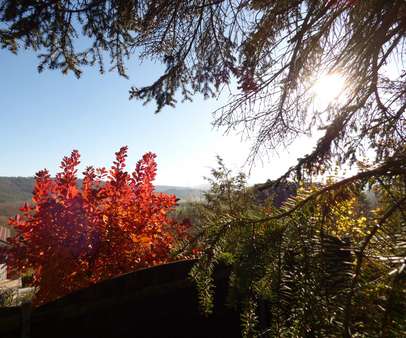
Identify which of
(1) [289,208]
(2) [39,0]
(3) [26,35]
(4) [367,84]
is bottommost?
(1) [289,208]

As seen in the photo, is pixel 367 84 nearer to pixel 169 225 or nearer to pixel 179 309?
pixel 179 309

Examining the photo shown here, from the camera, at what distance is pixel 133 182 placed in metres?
5.46

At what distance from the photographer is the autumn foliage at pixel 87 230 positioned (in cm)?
450

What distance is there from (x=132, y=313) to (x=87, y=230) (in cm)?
162

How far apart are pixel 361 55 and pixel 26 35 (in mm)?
3962

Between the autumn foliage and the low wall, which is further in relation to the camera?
the autumn foliage

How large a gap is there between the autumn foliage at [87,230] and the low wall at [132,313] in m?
0.64

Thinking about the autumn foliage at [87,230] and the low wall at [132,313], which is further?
the autumn foliage at [87,230]

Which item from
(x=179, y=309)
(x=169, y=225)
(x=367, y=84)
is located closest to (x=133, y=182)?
(x=169, y=225)

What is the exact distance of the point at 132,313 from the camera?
354 centimetres

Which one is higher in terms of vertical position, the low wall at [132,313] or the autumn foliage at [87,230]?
the autumn foliage at [87,230]

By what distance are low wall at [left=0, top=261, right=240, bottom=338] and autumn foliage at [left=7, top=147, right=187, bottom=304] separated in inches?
25.2

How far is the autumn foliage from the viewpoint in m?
4.50

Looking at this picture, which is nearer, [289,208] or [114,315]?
[289,208]
